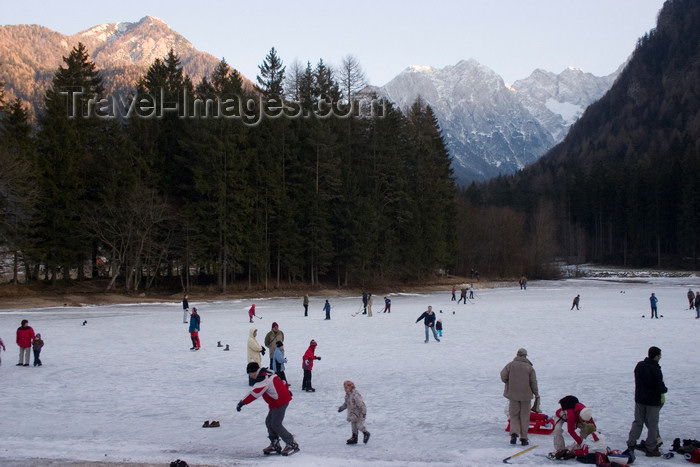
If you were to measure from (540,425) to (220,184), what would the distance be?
147ft

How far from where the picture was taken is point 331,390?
13.6 metres

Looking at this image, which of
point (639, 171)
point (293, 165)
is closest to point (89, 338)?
point (293, 165)

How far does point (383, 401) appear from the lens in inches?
490

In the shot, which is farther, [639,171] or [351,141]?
[639,171]

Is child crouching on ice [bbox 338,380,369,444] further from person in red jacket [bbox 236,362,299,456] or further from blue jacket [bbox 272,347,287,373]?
blue jacket [bbox 272,347,287,373]

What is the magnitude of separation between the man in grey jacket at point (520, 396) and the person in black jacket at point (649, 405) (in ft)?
5.27

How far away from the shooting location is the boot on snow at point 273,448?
879cm

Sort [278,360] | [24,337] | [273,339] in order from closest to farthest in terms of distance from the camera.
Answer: [278,360], [273,339], [24,337]

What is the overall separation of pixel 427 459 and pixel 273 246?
49.1 metres

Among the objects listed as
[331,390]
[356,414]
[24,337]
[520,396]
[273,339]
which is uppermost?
[273,339]

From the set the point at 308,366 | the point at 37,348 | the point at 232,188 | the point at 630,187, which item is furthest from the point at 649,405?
the point at 630,187

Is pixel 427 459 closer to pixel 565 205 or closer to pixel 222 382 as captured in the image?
pixel 222 382

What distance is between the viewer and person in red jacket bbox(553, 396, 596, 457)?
8.42 m

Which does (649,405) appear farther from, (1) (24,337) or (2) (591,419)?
(1) (24,337)
